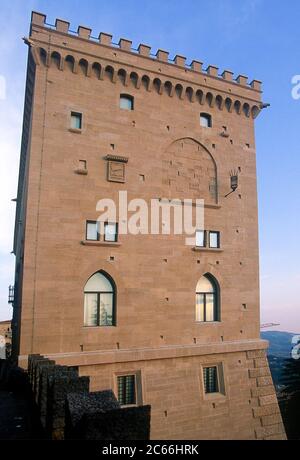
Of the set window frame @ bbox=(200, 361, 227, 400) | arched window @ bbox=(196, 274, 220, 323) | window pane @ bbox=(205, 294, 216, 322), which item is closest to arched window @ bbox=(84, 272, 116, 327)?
arched window @ bbox=(196, 274, 220, 323)

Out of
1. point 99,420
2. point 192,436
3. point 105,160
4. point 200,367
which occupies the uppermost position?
point 105,160

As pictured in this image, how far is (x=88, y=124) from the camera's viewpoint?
1931 cm

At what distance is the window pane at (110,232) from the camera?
18.9 m

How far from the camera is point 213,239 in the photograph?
22.0m

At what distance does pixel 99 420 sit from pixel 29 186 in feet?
45.6

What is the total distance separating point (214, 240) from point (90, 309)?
843 cm

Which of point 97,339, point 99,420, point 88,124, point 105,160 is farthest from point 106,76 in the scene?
point 99,420

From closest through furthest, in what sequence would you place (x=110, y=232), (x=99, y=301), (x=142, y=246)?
(x=99, y=301) < (x=110, y=232) < (x=142, y=246)

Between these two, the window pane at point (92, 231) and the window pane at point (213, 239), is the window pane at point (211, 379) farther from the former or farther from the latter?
the window pane at point (92, 231)

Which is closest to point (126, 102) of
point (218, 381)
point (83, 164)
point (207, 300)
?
point (83, 164)

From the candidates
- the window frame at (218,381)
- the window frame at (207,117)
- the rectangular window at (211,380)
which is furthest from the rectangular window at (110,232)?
the window frame at (207,117)

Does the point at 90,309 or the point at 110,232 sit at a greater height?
the point at 110,232

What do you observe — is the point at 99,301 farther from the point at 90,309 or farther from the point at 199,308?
the point at 199,308

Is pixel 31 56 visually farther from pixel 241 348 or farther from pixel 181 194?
pixel 241 348
